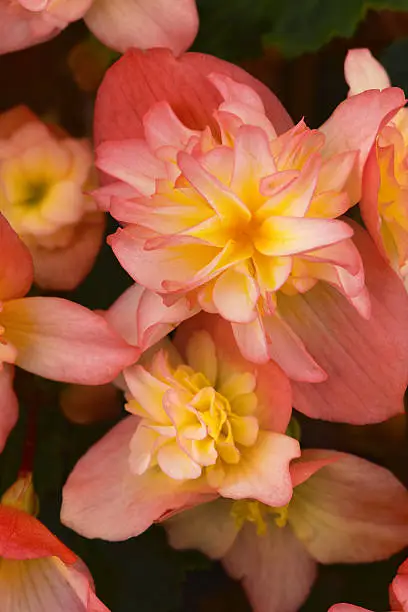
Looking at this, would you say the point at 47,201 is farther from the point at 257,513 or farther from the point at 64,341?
the point at 257,513

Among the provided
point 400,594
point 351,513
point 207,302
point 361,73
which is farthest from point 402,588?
point 361,73

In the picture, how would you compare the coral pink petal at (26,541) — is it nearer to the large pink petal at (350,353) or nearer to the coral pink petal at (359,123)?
the large pink petal at (350,353)

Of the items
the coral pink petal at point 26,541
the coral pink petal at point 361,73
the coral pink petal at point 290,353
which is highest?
the coral pink petal at point 361,73

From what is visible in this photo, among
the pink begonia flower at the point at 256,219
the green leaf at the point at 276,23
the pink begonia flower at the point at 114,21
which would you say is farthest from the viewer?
the green leaf at the point at 276,23

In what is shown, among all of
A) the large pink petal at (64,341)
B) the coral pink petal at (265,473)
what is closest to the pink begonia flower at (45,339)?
the large pink petal at (64,341)

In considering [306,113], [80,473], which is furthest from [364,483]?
[306,113]

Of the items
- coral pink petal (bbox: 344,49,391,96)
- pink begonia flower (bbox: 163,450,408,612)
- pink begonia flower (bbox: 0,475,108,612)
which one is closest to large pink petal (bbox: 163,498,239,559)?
pink begonia flower (bbox: 163,450,408,612)

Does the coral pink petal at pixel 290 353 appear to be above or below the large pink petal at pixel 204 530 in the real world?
above
